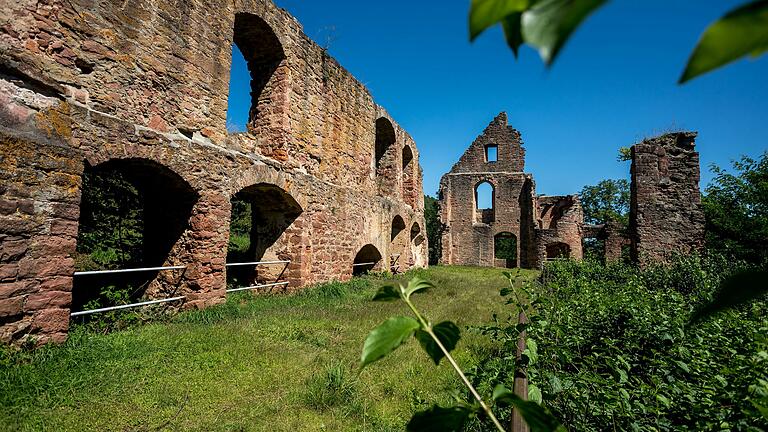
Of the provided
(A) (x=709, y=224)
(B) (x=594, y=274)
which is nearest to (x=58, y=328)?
(B) (x=594, y=274)

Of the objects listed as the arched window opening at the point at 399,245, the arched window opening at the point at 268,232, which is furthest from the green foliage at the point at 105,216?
the arched window opening at the point at 399,245

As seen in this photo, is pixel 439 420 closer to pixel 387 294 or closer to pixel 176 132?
pixel 387 294

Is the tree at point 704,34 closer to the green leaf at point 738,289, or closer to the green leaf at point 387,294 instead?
the green leaf at point 738,289

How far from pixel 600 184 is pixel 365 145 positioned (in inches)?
1340

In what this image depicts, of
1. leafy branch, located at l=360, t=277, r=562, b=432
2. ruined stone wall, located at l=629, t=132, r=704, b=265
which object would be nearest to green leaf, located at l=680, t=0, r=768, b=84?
leafy branch, located at l=360, t=277, r=562, b=432

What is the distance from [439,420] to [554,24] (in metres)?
0.62

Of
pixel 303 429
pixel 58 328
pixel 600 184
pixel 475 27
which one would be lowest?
pixel 303 429

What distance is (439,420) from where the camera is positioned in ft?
2.18

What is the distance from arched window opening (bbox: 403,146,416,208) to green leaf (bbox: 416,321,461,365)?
15.3 m

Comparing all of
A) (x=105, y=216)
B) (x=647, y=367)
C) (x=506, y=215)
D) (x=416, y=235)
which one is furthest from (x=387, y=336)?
(x=506, y=215)

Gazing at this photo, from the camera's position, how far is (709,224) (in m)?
13.5

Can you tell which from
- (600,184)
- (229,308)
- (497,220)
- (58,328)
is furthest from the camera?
(600,184)

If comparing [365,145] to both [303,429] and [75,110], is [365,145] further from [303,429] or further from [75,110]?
[303,429]

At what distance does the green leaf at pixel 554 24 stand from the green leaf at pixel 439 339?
509 millimetres
